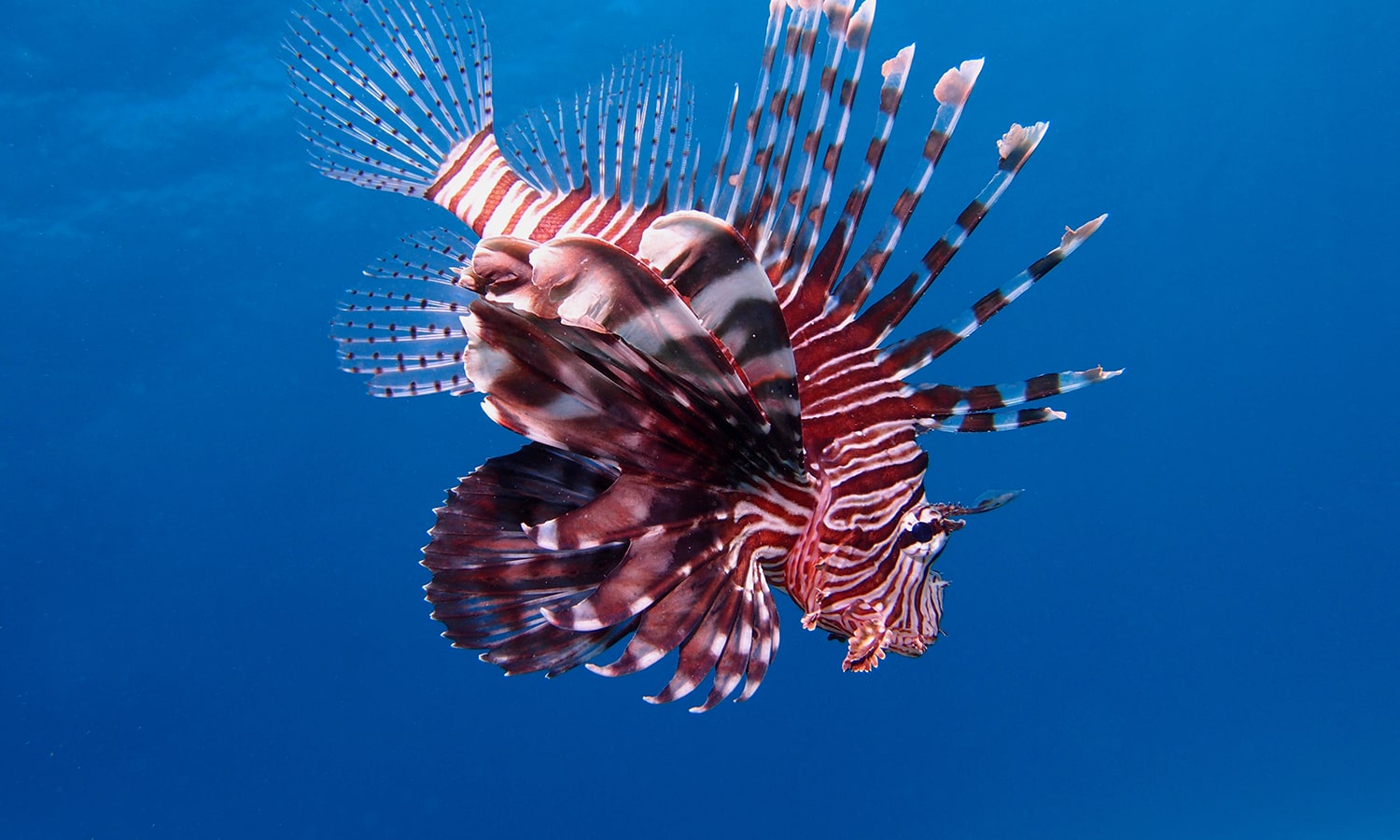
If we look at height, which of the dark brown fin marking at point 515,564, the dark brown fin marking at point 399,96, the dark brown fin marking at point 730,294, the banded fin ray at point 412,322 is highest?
the dark brown fin marking at point 399,96

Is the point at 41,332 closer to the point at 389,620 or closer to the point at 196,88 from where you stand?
the point at 196,88

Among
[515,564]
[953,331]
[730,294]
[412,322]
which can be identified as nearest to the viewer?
[730,294]

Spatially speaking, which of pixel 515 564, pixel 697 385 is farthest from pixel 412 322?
pixel 697 385

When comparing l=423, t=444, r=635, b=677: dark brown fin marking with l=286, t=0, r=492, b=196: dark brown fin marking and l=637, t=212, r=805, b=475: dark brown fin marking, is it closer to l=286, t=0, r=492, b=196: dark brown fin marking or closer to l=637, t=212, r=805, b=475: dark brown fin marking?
l=637, t=212, r=805, b=475: dark brown fin marking

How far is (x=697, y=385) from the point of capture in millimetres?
2033

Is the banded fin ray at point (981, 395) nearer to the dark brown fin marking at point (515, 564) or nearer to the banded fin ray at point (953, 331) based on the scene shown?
the banded fin ray at point (953, 331)

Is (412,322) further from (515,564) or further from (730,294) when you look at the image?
(730,294)

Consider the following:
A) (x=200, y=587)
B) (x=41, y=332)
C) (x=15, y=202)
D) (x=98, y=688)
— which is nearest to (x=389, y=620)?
(x=200, y=587)

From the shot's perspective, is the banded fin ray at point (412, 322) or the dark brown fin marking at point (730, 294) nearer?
the dark brown fin marking at point (730, 294)

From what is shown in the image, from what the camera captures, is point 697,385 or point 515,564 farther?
point 515,564

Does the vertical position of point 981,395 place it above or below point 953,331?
below

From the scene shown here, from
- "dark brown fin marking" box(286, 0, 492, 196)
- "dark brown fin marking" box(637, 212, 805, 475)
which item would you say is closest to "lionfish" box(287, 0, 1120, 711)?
"dark brown fin marking" box(637, 212, 805, 475)

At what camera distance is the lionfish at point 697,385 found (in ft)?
6.18

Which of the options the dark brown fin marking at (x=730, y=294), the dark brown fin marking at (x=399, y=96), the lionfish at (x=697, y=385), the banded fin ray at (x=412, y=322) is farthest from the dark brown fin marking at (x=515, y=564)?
the dark brown fin marking at (x=399, y=96)
